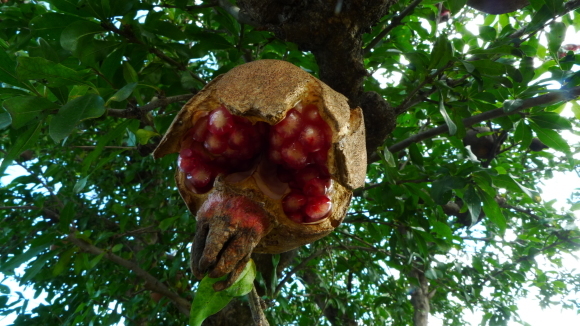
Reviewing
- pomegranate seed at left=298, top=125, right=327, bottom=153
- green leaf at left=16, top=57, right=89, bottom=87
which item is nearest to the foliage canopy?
green leaf at left=16, top=57, right=89, bottom=87

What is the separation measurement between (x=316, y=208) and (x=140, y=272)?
4.44 ft

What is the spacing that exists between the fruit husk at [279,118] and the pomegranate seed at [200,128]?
0.01 metres

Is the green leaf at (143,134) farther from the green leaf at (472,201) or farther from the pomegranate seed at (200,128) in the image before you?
the green leaf at (472,201)

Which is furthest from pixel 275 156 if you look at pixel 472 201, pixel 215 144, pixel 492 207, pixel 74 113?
pixel 492 207

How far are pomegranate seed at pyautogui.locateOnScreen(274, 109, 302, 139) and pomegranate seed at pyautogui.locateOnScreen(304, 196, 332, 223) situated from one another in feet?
0.46

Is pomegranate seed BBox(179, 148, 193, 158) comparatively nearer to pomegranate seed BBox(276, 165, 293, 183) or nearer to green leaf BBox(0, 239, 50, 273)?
pomegranate seed BBox(276, 165, 293, 183)

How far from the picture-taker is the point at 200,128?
2.75ft

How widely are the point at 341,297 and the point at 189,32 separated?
207cm

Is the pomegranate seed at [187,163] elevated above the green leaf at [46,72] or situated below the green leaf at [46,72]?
below

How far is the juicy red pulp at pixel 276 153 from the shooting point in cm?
78

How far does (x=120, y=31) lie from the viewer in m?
1.17

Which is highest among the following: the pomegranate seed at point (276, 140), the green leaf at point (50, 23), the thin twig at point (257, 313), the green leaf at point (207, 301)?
the green leaf at point (50, 23)

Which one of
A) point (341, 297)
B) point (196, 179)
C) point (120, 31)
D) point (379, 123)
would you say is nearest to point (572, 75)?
point (379, 123)

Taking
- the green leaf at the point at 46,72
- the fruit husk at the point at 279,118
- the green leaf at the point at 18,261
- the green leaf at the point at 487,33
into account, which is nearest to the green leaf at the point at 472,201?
the green leaf at the point at 487,33
